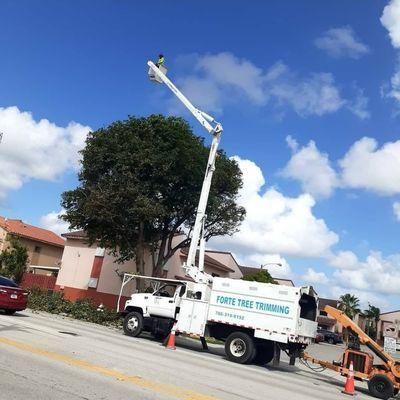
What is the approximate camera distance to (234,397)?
889 cm

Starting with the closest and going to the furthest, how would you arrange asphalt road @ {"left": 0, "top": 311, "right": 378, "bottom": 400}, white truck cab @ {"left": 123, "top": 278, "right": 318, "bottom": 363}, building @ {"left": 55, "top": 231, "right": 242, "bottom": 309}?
1. asphalt road @ {"left": 0, "top": 311, "right": 378, "bottom": 400}
2. white truck cab @ {"left": 123, "top": 278, "right": 318, "bottom": 363}
3. building @ {"left": 55, "top": 231, "right": 242, "bottom": 309}

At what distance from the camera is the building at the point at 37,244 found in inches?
2080

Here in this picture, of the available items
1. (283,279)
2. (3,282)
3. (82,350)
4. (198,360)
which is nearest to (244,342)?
(198,360)

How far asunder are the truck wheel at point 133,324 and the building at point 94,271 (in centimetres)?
1482

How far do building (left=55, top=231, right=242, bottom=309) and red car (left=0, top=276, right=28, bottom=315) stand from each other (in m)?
14.5

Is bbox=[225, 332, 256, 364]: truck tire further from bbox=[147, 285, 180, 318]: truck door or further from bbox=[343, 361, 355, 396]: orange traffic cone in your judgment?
bbox=[343, 361, 355, 396]: orange traffic cone

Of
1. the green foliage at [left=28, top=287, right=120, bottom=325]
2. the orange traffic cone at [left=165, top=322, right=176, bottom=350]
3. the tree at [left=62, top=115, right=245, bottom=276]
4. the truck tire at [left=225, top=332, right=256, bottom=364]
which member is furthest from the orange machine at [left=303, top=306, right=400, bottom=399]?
the tree at [left=62, top=115, right=245, bottom=276]

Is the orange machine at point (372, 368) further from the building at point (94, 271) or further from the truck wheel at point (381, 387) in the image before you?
the building at point (94, 271)

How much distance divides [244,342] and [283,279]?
7717cm

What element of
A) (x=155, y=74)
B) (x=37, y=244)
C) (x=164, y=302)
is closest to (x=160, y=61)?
(x=155, y=74)

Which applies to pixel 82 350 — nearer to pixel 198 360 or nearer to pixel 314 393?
pixel 198 360

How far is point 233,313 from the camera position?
16.9 m

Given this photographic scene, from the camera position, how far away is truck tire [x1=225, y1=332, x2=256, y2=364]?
15930mm

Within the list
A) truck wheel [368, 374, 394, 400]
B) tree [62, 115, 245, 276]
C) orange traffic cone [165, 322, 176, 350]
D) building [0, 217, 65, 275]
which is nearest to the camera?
truck wheel [368, 374, 394, 400]
